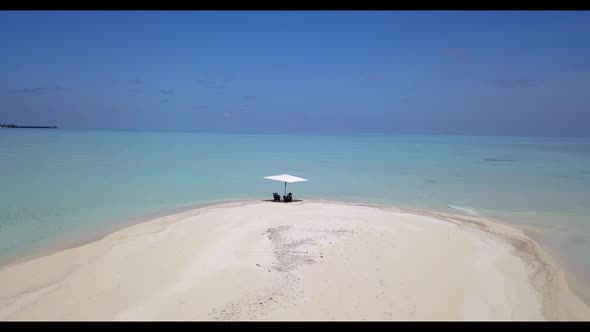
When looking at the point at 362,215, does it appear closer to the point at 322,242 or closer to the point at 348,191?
the point at 322,242

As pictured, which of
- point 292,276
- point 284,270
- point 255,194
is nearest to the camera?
point 292,276

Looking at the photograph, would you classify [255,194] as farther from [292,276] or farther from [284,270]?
[292,276]

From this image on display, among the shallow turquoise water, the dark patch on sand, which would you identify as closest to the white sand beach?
the dark patch on sand

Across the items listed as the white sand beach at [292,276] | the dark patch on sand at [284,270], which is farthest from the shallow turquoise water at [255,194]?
the dark patch on sand at [284,270]

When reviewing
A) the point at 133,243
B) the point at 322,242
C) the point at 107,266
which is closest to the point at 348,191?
the point at 322,242

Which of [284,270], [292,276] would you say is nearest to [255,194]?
[284,270]

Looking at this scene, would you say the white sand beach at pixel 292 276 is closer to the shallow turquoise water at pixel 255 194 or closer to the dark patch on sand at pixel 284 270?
the dark patch on sand at pixel 284 270

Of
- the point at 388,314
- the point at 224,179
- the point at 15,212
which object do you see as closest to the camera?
the point at 388,314

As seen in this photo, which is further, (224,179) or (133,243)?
(224,179)
